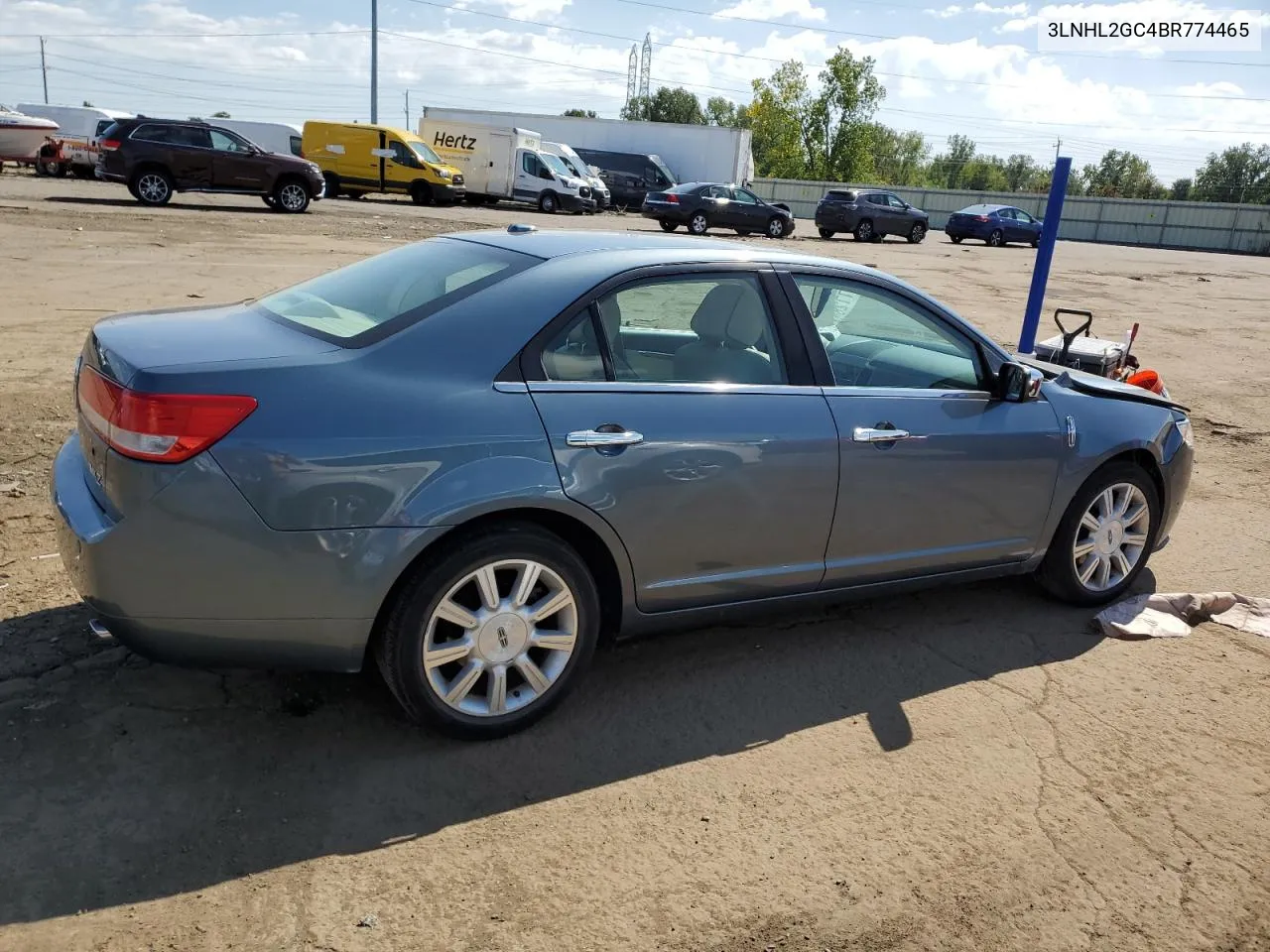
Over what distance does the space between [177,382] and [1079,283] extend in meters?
21.6

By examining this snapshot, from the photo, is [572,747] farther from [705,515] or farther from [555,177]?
[555,177]

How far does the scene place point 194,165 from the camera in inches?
867

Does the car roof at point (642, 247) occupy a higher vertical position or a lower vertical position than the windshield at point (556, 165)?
lower

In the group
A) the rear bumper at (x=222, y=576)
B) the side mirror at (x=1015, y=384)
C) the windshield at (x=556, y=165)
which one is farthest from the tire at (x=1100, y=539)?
the windshield at (x=556, y=165)

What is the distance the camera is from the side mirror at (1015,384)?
4152 millimetres

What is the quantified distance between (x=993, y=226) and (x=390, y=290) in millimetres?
34572

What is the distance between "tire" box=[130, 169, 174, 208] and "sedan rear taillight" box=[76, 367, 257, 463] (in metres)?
21.4

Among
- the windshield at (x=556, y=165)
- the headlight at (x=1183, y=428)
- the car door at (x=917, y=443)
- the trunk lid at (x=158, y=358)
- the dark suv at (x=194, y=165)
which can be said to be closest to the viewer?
the trunk lid at (x=158, y=358)

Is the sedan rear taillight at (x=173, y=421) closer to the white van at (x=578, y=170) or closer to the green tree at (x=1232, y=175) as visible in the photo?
→ the white van at (x=578, y=170)

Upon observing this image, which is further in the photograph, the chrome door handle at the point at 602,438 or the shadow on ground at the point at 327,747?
the chrome door handle at the point at 602,438

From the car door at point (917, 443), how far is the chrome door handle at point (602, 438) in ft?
2.86

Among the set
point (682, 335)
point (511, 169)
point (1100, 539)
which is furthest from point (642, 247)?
point (511, 169)

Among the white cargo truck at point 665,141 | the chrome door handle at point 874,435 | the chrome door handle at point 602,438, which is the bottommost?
the chrome door handle at point 874,435

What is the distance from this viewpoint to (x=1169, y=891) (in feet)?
9.36
